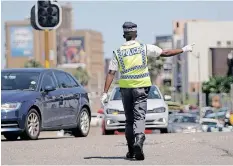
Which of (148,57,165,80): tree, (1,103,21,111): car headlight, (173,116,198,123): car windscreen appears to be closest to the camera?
(1,103,21,111): car headlight

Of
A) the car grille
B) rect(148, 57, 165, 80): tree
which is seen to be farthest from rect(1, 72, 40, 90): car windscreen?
rect(148, 57, 165, 80): tree

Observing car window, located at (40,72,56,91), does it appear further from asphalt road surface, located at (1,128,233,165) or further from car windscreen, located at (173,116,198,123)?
car windscreen, located at (173,116,198,123)

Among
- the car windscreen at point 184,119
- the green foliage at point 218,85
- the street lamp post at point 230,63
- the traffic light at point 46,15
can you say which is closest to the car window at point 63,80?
the traffic light at point 46,15

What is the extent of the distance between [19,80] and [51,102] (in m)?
0.72

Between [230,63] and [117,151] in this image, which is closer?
[117,151]

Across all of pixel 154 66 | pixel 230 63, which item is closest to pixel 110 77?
pixel 154 66

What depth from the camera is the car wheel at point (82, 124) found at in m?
18.0

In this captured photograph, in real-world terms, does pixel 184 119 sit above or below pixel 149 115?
below

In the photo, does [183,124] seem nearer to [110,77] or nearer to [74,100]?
[74,100]

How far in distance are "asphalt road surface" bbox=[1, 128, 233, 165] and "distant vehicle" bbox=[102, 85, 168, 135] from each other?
4.78 metres

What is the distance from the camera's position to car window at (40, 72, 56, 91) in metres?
17.0

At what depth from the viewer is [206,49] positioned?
462 feet

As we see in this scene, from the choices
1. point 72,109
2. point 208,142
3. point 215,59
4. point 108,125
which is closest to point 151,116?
point 108,125

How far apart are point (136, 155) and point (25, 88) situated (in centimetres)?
630
